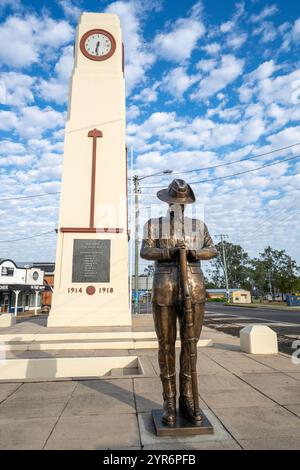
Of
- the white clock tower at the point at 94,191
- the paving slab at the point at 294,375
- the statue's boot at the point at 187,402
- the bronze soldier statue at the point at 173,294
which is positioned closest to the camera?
the statue's boot at the point at 187,402

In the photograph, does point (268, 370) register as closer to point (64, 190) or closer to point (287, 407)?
point (287, 407)

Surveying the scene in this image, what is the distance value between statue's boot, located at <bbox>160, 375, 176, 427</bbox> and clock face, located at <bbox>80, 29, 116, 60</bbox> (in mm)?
12616

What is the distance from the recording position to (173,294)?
3176mm

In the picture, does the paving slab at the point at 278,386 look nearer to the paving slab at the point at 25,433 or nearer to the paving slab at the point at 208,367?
the paving slab at the point at 208,367

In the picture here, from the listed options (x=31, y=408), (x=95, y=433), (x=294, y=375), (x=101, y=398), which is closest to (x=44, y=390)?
(x=31, y=408)

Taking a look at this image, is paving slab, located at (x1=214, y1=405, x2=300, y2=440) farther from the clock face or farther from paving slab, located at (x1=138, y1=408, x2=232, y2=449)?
the clock face

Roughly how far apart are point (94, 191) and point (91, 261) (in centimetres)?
260

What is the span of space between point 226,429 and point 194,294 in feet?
4.41

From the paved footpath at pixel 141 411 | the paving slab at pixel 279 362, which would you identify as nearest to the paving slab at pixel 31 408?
the paved footpath at pixel 141 411

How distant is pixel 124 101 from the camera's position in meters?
12.0

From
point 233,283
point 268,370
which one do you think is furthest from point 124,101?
point 233,283

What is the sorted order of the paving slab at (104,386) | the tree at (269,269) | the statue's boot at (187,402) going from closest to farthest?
the statue's boot at (187,402) → the paving slab at (104,386) → the tree at (269,269)

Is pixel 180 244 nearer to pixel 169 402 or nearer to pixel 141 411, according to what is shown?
pixel 169 402

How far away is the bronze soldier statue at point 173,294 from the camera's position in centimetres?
312
